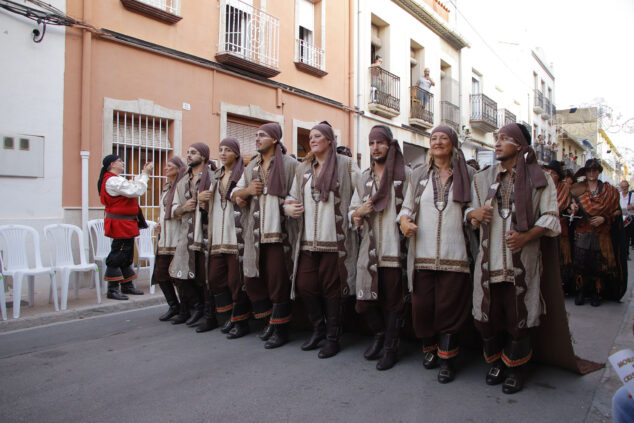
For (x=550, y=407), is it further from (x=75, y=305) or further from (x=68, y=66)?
(x=68, y=66)

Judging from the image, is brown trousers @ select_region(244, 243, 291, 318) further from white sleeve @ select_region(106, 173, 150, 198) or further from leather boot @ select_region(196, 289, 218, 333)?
white sleeve @ select_region(106, 173, 150, 198)

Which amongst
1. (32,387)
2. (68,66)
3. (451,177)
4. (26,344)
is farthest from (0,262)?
(451,177)

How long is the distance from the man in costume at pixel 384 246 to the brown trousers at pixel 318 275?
28 cm

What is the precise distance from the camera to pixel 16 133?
22.0ft

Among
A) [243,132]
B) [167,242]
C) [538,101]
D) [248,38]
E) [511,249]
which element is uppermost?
[538,101]

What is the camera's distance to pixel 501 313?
3.30 m

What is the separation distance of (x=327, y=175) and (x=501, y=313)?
67.6 inches

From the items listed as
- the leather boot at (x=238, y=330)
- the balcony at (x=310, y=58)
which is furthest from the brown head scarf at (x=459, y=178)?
the balcony at (x=310, y=58)

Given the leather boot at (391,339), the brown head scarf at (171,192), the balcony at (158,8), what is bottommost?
the leather boot at (391,339)

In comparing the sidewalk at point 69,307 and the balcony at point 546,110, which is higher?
the balcony at point 546,110

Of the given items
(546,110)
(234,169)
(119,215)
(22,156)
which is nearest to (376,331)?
(234,169)

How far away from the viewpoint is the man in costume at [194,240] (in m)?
4.86

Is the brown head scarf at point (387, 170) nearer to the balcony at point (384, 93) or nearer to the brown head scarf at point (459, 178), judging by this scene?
the brown head scarf at point (459, 178)

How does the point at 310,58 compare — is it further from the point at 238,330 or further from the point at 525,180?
the point at 525,180
